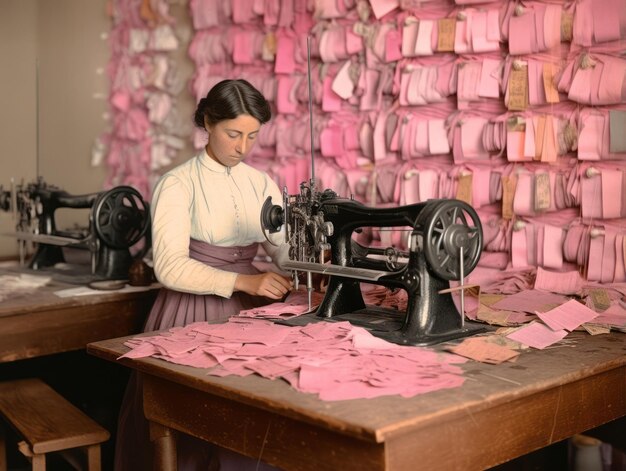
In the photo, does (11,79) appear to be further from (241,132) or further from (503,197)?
(503,197)

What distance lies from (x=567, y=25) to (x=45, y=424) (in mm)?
2527

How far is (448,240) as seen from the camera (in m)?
Result: 2.63

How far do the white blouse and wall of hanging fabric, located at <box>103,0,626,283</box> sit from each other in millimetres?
632

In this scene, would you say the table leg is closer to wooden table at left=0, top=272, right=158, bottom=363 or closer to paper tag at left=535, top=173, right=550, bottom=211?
wooden table at left=0, top=272, right=158, bottom=363

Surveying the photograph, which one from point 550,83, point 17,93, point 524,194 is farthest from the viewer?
point 17,93

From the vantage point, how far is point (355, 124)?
13.5 ft

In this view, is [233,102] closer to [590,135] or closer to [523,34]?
[523,34]

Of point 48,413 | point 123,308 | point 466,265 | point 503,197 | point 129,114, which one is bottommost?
point 48,413

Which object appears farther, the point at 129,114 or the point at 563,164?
the point at 129,114

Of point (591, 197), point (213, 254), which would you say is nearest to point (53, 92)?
point (213, 254)

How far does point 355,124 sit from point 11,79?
9.18 ft

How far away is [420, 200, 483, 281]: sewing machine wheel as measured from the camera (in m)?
2.60

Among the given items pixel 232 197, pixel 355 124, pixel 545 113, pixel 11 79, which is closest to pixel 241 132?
pixel 232 197

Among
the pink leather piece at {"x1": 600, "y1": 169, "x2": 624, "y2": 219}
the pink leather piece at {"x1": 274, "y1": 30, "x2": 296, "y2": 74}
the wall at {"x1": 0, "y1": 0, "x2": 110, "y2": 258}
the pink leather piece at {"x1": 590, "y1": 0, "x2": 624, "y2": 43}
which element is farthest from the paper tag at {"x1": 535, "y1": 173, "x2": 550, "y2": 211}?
the wall at {"x1": 0, "y1": 0, "x2": 110, "y2": 258}
